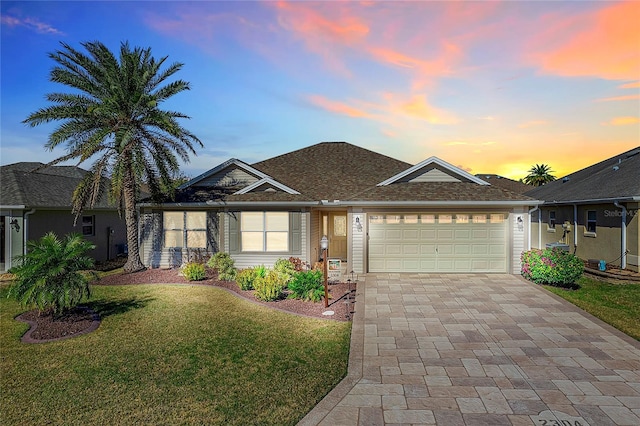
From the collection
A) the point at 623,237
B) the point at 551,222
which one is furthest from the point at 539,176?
the point at 623,237

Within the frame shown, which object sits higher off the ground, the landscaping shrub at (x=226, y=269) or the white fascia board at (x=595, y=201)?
the white fascia board at (x=595, y=201)

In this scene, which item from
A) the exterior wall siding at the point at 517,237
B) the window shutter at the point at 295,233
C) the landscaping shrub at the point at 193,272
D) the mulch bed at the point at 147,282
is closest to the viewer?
the mulch bed at the point at 147,282

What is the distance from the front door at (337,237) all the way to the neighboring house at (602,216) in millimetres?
12232

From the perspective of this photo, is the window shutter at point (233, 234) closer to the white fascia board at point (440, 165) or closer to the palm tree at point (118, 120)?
the palm tree at point (118, 120)

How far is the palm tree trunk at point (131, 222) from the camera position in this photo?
48.3 feet

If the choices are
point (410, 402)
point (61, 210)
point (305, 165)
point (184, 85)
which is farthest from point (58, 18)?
point (410, 402)

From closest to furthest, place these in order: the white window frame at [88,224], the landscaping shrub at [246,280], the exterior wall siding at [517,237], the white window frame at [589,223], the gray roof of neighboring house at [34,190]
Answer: the landscaping shrub at [246,280]
the exterior wall siding at [517,237]
the gray roof of neighboring house at [34,190]
the white window frame at [589,223]
the white window frame at [88,224]

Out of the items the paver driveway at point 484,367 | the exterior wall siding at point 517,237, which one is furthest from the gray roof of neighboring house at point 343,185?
the paver driveway at point 484,367

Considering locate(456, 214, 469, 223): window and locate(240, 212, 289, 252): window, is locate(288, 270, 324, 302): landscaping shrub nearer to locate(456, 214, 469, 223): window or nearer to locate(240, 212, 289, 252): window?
locate(240, 212, 289, 252): window

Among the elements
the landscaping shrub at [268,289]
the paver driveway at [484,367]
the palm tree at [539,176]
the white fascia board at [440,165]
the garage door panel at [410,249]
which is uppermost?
the palm tree at [539,176]

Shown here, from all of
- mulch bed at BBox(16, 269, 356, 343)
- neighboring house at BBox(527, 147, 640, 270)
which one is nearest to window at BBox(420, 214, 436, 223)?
mulch bed at BBox(16, 269, 356, 343)

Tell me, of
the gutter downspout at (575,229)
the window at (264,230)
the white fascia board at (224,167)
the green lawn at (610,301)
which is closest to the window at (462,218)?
the green lawn at (610,301)

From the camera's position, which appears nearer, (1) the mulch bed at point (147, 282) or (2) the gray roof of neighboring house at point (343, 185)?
(1) the mulch bed at point (147, 282)

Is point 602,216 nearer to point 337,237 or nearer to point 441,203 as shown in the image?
point 441,203
